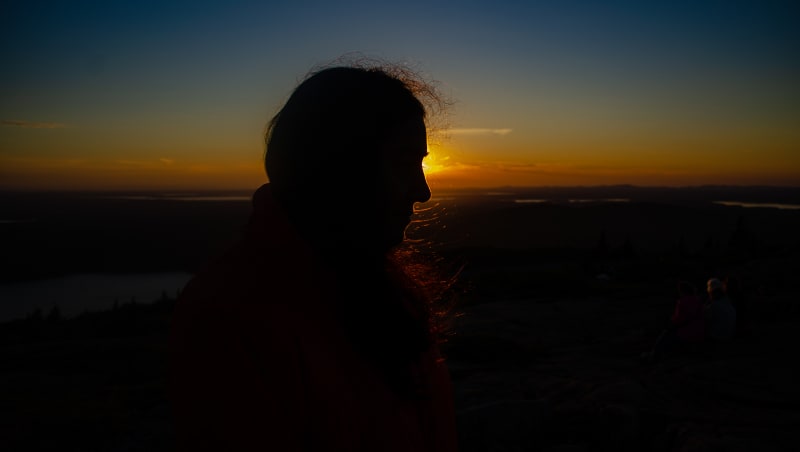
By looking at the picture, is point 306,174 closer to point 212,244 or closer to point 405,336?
point 405,336

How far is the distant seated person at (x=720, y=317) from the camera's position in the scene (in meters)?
8.02

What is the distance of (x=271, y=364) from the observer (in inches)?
34.6

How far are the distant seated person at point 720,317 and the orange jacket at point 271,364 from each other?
27.7 ft

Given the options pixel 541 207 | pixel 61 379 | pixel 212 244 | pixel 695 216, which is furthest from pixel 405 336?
pixel 695 216

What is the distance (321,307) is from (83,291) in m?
32.2

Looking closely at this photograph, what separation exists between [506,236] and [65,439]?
49.2 m

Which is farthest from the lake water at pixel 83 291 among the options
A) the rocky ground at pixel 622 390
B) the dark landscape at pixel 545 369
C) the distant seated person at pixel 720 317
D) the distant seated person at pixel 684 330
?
the distant seated person at pixel 720 317

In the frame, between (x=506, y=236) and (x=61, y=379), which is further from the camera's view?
(x=506, y=236)

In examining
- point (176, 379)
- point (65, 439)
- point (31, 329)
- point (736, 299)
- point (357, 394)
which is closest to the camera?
point (176, 379)

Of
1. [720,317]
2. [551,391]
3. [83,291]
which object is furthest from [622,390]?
[83,291]

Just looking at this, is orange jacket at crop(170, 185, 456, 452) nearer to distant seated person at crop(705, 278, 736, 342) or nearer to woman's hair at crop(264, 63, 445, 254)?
woman's hair at crop(264, 63, 445, 254)

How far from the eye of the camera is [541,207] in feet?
243

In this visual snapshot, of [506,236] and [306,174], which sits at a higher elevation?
[306,174]

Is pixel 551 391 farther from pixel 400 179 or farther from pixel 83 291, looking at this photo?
pixel 83 291
